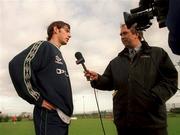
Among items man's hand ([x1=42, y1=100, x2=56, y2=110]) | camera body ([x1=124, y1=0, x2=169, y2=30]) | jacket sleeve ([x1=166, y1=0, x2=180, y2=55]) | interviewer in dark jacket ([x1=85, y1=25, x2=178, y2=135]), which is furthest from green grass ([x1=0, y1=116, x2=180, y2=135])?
jacket sleeve ([x1=166, y1=0, x2=180, y2=55])

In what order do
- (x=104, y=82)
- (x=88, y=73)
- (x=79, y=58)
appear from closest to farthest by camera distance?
(x=88, y=73)
(x=104, y=82)
(x=79, y=58)

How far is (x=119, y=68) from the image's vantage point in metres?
4.38

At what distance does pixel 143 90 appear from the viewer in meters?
4.04

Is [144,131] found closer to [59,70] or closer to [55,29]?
[59,70]

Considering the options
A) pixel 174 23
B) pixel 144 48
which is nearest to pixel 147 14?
pixel 174 23

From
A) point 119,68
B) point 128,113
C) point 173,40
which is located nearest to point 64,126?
point 128,113

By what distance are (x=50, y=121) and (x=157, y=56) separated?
4.33 feet

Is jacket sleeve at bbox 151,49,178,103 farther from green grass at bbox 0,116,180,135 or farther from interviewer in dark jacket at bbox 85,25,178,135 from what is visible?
green grass at bbox 0,116,180,135

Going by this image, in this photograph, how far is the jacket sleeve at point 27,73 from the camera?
365cm

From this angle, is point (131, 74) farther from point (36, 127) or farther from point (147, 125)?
point (36, 127)

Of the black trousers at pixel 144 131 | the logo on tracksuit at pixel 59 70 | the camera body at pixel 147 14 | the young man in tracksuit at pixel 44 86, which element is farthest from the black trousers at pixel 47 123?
the camera body at pixel 147 14

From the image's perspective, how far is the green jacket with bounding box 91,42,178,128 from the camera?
13.1 feet

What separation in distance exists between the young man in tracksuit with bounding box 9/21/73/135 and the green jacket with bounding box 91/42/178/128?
2.06 feet

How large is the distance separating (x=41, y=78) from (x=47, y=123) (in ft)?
1.37
